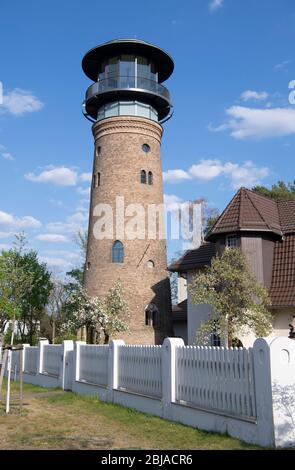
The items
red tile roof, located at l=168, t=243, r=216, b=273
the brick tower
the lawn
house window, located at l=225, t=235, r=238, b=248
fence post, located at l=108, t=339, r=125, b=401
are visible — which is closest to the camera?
the lawn

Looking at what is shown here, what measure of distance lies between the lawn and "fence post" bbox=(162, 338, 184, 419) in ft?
1.22

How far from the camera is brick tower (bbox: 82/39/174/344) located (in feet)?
85.6

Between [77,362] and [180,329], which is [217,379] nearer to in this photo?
[77,362]

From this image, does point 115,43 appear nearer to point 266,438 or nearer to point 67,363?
point 67,363

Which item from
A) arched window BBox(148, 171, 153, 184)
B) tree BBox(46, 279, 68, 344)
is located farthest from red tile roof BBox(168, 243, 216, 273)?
tree BBox(46, 279, 68, 344)

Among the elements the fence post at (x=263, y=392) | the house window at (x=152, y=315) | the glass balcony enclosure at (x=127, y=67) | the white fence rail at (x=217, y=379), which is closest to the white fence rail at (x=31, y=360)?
the house window at (x=152, y=315)

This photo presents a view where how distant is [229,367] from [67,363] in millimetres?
9862

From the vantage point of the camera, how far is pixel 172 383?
34.6 ft

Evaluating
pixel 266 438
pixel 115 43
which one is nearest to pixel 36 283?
pixel 115 43

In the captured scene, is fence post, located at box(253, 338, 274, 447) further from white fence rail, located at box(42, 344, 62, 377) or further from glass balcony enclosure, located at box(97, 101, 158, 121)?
glass balcony enclosure, located at box(97, 101, 158, 121)

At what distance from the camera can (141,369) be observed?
12125mm

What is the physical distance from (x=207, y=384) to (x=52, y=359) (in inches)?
443

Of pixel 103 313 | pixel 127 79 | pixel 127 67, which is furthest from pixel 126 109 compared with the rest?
pixel 103 313

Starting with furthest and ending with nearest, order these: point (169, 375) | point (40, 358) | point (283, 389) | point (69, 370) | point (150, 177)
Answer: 1. point (150, 177)
2. point (40, 358)
3. point (69, 370)
4. point (169, 375)
5. point (283, 389)
